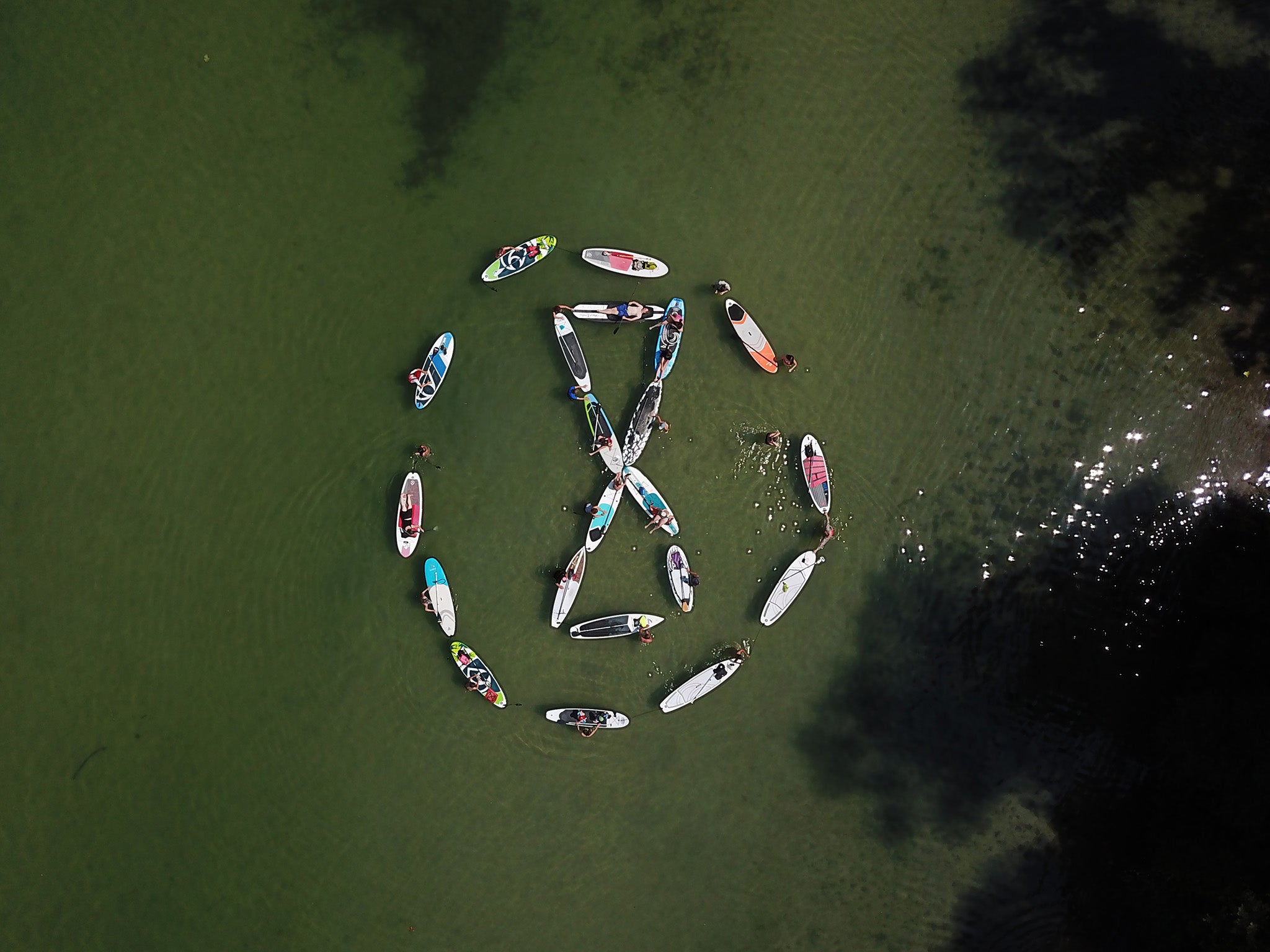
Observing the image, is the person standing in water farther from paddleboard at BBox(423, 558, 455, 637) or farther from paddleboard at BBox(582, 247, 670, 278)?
paddleboard at BBox(423, 558, 455, 637)

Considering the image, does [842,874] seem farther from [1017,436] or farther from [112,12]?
[112,12]

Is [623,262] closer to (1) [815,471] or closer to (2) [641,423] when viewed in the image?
(2) [641,423]

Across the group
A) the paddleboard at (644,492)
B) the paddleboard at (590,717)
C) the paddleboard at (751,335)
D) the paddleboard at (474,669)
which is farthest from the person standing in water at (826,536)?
the paddleboard at (474,669)

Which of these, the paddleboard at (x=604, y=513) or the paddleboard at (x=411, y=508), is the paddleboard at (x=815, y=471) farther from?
the paddleboard at (x=411, y=508)

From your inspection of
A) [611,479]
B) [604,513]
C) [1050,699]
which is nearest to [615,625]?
[604,513]

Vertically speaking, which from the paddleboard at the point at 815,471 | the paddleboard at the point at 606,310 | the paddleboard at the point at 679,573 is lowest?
the paddleboard at the point at 679,573

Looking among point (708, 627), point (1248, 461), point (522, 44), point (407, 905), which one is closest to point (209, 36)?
point (522, 44)
